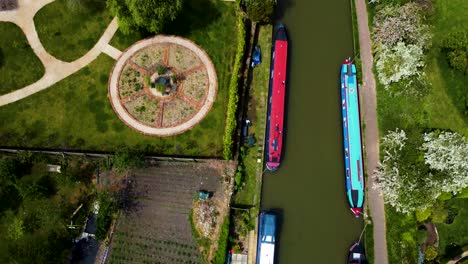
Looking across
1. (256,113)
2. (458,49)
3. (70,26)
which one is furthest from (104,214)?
(458,49)

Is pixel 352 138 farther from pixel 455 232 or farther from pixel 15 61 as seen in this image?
pixel 15 61

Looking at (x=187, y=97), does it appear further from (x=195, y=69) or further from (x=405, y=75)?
(x=405, y=75)

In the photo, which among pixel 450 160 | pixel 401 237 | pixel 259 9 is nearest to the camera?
pixel 450 160

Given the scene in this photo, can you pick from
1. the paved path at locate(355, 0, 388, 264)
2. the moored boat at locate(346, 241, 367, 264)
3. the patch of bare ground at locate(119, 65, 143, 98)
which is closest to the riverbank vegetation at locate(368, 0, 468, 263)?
the paved path at locate(355, 0, 388, 264)

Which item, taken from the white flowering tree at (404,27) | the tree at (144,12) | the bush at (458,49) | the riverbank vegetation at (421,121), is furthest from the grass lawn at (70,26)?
the bush at (458,49)

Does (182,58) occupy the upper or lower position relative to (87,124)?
upper

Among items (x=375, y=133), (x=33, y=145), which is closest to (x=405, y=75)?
(x=375, y=133)
